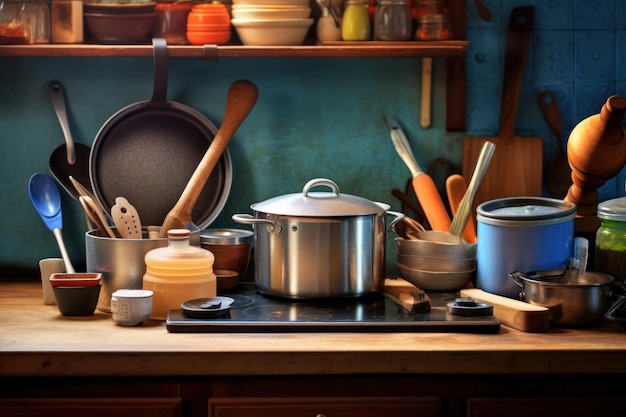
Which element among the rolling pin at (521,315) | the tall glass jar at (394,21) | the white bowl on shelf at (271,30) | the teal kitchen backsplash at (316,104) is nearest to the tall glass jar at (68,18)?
the teal kitchen backsplash at (316,104)

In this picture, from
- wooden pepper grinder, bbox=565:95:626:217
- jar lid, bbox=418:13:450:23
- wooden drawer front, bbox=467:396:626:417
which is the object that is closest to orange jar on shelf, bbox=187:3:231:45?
jar lid, bbox=418:13:450:23

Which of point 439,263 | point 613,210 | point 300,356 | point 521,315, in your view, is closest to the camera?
point 300,356

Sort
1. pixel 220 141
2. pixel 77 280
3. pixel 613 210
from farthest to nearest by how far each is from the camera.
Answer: pixel 220 141
pixel 613 210
pixel 77 280

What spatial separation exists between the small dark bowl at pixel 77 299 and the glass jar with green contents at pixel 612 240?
3.84 feet

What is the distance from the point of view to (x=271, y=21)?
8.06 feet

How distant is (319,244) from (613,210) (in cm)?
69

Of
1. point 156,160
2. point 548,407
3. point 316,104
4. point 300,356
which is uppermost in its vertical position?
point 316,104

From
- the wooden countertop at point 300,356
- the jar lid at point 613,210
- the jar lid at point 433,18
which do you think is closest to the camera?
the wooden countertop at point 300,356

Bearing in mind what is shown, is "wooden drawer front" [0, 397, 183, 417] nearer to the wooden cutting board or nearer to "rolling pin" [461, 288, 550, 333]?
"rolling pin" [461, 288, 550, 333]

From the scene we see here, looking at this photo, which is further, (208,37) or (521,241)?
(208,37)

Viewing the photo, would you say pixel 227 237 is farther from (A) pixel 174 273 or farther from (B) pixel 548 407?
(B) pixel 548 407

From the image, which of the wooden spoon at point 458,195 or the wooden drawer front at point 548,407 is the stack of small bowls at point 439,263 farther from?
the wooden drawer front at point 548,407

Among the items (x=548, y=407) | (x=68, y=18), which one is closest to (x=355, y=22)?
(x=68, y=18)

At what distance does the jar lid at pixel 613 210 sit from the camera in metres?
2.30
